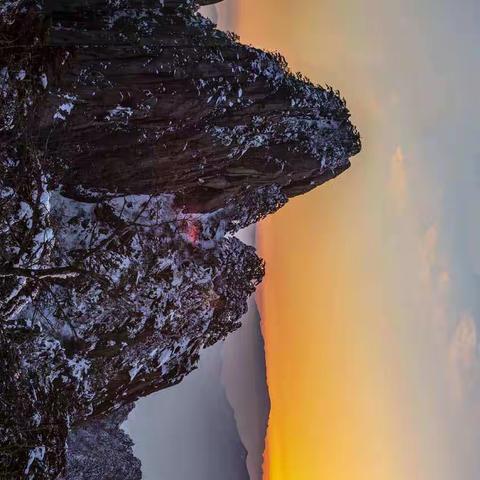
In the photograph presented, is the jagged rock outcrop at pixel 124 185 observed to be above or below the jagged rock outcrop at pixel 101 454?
above

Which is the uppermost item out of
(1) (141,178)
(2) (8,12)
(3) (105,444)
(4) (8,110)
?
(1) (141,178)

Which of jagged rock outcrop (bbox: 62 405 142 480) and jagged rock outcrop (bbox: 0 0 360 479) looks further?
jagged rock outcrop (bbox: 62 405 142 480)

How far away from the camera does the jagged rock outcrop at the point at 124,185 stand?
14039 millimetres

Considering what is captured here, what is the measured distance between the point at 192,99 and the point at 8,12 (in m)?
9.36

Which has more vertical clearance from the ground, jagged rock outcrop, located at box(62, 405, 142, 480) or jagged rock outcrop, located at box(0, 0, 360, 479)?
jagged rock outcrop, located at box(0, 0, 360, 479)

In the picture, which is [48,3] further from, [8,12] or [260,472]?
[260,472]

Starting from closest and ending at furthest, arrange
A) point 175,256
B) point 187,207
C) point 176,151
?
point 176,151
point 175,256
point 187,207

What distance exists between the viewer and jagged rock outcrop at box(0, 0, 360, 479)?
14039 mm

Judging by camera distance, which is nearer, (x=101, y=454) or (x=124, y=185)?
(x=124, y=185)

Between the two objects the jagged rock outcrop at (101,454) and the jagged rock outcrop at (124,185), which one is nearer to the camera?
the jagged rock outcrop at (124,185)

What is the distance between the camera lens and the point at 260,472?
17125 centimetres

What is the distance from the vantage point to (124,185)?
24.2m

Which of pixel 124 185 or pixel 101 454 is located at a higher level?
pixel 124 185

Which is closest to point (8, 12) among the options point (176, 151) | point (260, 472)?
point (176, 151)
